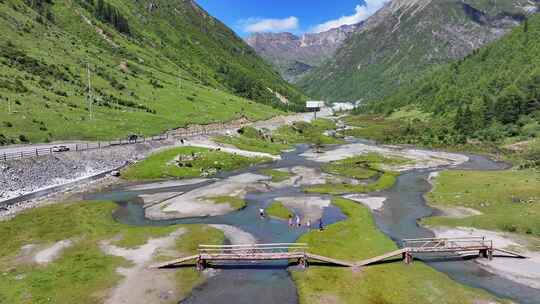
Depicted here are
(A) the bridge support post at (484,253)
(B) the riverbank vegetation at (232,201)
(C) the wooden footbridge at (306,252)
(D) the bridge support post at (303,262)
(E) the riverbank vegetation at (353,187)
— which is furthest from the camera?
(E) the riverbank vegetation at (353,187)

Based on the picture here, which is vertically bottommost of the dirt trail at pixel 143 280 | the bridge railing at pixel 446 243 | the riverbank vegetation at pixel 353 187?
the dirt trail at pixel 143 280

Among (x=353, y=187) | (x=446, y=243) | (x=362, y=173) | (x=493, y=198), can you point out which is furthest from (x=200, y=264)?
(x=362, y=173)

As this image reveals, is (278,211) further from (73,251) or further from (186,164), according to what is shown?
(186,164)

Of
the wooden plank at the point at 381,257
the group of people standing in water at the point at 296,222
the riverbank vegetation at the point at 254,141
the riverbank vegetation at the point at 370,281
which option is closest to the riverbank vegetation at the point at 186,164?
the riverbank vegetation at the point at 254,141

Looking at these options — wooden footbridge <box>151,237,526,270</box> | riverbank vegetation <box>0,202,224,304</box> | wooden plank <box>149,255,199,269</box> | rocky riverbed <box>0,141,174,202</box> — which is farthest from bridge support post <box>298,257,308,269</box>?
rocky riverbed <box>0,141,174,202</box>

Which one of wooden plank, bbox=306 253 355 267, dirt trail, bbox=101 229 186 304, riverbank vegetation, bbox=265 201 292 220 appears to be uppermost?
riverbank vegetation, bbox=265 201 292 220

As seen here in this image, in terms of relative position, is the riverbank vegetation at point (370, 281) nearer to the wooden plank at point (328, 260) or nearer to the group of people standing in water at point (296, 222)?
the wooden plank at point (328, 260)

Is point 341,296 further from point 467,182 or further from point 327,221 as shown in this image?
point 467,182

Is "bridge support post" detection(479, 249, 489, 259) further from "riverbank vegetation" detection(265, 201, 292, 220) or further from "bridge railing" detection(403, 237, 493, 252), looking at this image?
"riverbank vegetation" detection(265, 201, 292, 220)

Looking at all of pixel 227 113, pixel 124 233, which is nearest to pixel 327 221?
pixel 124 233
